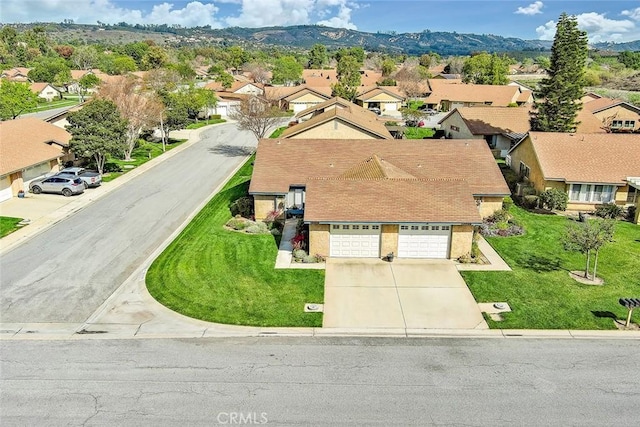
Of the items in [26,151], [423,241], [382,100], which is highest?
[382,100]

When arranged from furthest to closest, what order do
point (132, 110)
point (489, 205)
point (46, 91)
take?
point (46, 91) → point (132, 110) → point (489, 205)

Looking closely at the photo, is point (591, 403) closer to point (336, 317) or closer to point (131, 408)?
point (336, 317)

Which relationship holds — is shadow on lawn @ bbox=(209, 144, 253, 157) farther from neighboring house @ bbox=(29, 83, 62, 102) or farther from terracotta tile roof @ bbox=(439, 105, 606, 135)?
neighboring house @ bbox=(29, 83, 62, 102)

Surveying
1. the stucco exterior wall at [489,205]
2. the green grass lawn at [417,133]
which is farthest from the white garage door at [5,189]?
the green grass lawn at [417,133]

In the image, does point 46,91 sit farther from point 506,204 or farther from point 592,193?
point 592,193

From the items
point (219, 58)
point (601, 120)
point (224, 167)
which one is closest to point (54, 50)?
point (219, 58)

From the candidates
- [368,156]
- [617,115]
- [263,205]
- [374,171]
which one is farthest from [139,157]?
[617,115]

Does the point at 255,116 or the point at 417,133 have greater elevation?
the point at 255,116
